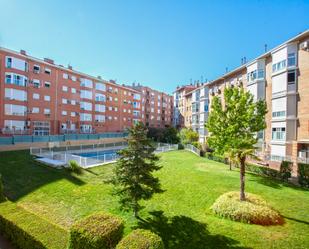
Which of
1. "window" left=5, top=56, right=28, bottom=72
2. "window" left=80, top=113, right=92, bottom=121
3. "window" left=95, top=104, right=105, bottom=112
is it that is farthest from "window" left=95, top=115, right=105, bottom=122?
"window" left=5, top=56, right=28, bottom=72

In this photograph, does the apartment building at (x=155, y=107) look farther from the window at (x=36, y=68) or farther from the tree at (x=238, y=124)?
the tree at (x=238, y=124)

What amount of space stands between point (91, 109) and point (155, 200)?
131ft

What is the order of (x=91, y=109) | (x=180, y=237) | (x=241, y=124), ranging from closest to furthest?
(x=180, y=237), (x=241, y=124), (x=91, y=109)

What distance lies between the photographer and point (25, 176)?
650 inches

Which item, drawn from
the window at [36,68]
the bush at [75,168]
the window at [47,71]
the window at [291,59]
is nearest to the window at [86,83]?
the window at [47,71]

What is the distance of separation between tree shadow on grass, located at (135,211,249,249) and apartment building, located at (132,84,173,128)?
54341 mm

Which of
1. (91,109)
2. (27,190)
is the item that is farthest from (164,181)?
(91,109)

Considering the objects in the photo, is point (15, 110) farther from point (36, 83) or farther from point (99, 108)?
point (99, 108)

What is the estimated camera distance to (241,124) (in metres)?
11.5

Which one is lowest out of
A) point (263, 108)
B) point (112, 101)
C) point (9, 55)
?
point (263, 108)

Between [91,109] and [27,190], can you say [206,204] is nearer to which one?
[27,190]

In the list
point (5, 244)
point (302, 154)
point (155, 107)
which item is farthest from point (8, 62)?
point (155, 107)

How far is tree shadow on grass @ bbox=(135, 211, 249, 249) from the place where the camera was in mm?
7855

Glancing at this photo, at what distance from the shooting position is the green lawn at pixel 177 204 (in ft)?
27.4
